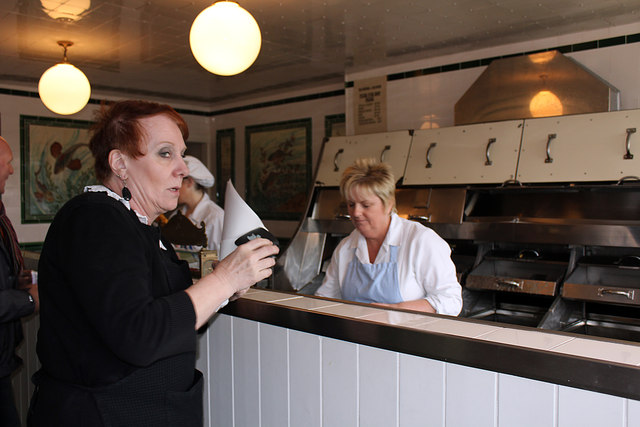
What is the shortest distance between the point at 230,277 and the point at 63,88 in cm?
379

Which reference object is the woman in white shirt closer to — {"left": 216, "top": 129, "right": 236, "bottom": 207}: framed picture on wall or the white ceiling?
the white ceiling

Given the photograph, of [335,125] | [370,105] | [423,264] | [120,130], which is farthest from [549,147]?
[335,125]

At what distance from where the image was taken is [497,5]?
12.2 ft

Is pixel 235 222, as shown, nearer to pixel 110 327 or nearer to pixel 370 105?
pixel 110 327

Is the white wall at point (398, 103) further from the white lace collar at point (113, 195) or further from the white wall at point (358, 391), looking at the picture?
the white lace collar at point (113, 195)

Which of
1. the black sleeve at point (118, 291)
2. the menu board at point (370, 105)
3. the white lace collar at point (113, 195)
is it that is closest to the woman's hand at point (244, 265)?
the black sleeve at point (118, 291)

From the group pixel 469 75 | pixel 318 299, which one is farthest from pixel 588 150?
pixel 318 299

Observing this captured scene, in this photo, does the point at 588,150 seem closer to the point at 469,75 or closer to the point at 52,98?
the point at 469,75

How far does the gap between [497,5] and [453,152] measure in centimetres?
104

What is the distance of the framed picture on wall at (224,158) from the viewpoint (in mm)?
8164

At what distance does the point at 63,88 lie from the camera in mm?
4363

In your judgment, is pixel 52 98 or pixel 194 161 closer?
pixel 194 161

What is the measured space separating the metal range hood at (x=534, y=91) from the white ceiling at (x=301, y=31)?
273 mm

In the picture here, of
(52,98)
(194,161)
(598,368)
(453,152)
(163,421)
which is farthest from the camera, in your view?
(52,98)
